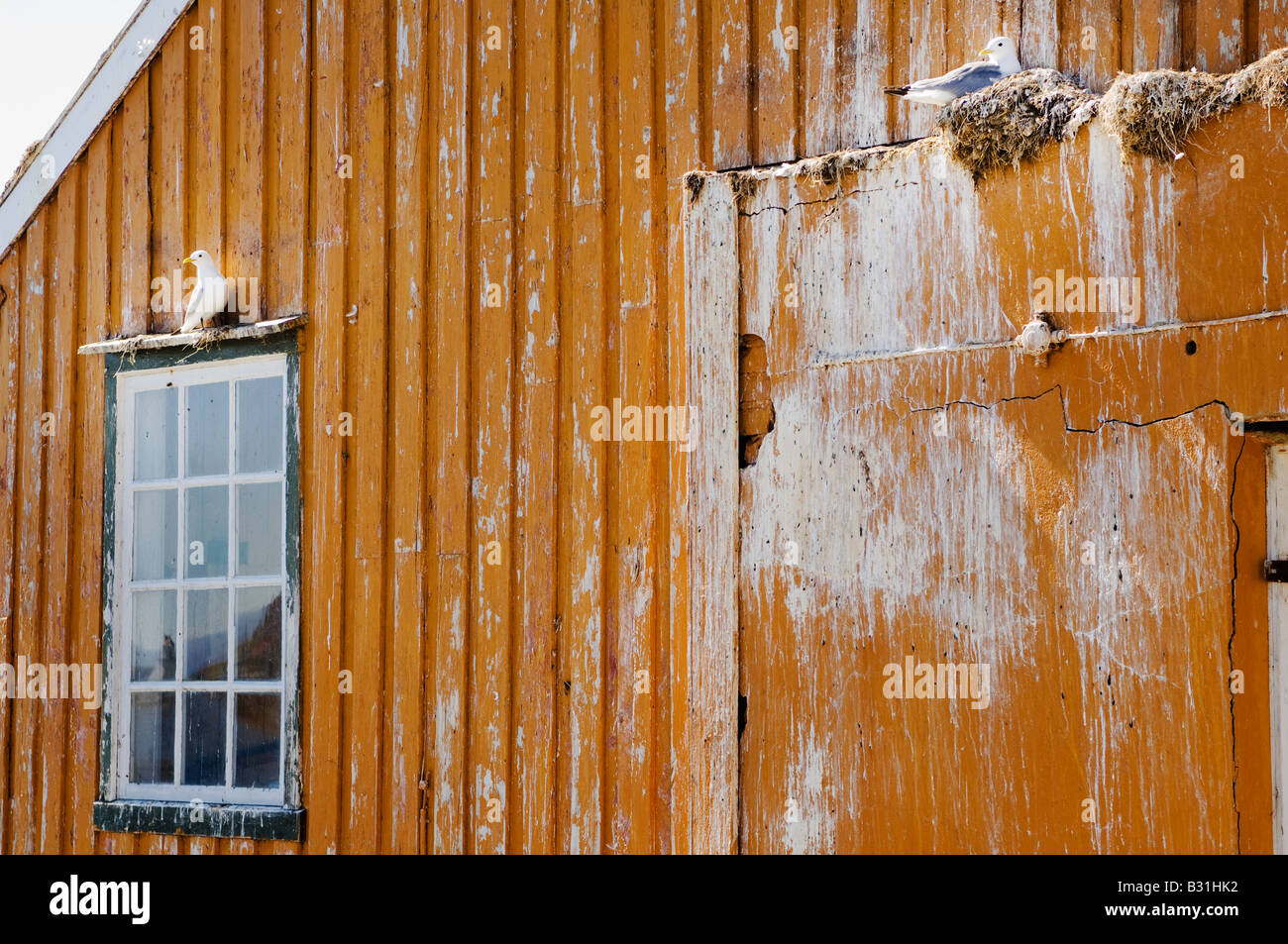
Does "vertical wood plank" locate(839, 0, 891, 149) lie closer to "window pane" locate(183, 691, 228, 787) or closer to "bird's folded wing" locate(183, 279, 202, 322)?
"bird's folded wing" locate(183, 279, 202, 322)

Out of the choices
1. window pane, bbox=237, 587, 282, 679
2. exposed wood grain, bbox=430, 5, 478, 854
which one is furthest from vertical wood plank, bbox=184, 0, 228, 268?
window pane, bbox=237, 587, 282, 679

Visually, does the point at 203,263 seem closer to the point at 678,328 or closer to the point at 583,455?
the point at 583,455

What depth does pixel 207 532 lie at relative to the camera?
4.78 m

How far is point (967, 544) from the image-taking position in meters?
3.31

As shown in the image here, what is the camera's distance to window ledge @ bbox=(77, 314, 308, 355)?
4.59 m

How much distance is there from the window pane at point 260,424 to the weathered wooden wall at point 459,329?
0.17m

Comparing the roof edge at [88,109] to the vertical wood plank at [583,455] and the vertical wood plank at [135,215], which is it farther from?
the vertical wood plank at [583,455]

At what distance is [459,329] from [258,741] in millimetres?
1695

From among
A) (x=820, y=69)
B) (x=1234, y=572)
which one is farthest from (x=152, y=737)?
(x=1234, y=572)

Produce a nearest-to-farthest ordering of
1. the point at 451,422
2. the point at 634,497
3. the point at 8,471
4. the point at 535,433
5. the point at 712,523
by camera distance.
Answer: the point at 712,523 < the point at 634,497 < the point at 535,433 < the point at 451,422 < the point at 8,471

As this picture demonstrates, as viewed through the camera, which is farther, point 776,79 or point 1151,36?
point 776,79

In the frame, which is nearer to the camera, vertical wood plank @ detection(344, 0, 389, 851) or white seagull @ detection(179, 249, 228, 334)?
vertical wood plank @ detection(344, 0, 389, 851)

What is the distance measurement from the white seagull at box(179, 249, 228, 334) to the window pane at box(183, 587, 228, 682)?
1023 mm
